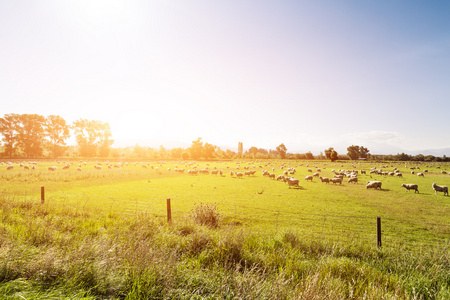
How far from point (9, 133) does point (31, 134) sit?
21.7 feet

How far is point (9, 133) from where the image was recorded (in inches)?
3290

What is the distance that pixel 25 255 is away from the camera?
4406 mm

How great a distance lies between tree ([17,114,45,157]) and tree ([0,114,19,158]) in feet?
4.92

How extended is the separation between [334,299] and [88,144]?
119 m

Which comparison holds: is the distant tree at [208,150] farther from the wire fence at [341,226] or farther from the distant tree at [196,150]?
the wire fence at [341,226]

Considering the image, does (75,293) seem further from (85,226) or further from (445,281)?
(445,281)

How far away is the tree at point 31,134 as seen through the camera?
281 feet

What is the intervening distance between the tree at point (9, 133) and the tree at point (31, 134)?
59.0 inches

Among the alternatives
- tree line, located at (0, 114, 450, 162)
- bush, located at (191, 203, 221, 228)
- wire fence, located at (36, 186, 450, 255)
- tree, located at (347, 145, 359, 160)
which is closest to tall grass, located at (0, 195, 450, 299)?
bush, located at (191, 203, 221, 228)

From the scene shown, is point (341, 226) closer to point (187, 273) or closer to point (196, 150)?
point (187, 273)

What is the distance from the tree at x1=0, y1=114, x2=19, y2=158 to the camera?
82.6 m

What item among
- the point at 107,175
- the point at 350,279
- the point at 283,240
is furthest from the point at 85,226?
the point at 107,175

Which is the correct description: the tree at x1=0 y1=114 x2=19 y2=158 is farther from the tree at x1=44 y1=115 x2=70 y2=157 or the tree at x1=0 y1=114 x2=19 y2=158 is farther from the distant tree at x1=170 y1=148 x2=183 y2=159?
the distant tree at x1=170 y1=148 x2=183 y2=159

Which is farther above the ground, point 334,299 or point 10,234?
point 10,234
